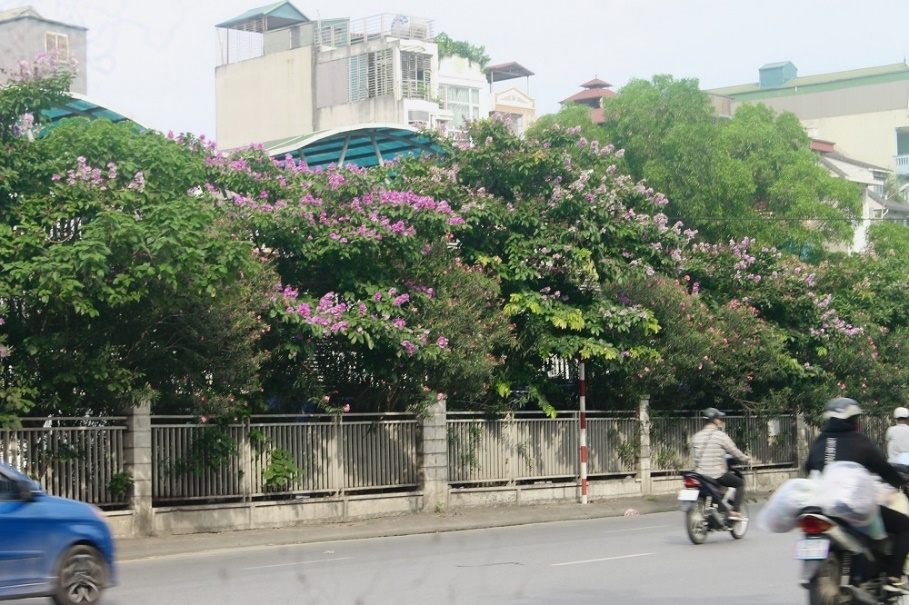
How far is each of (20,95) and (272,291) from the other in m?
4.55

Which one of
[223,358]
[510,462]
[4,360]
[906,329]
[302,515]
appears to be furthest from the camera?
[906,329]

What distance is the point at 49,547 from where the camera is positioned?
10.2 m

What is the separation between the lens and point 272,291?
19.2 m

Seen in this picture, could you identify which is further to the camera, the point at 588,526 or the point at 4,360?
the point at 588,526

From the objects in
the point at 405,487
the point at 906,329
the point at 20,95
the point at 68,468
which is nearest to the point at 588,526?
the point at 405,487

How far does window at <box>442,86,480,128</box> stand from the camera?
74.0m

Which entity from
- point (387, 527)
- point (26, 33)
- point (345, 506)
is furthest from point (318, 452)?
point (26, 33)

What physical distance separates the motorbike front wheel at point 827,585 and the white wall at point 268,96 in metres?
50.9

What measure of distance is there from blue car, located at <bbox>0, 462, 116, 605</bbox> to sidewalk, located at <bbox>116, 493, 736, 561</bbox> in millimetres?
5420

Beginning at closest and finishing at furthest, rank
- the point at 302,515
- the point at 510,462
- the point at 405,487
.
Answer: the point at 302,515, the point at 405,487, the point at 510,462

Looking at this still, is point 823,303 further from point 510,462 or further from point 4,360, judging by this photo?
point 4,360

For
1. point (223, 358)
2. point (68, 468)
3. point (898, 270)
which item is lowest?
point (68, 468)

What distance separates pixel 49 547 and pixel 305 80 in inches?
1931

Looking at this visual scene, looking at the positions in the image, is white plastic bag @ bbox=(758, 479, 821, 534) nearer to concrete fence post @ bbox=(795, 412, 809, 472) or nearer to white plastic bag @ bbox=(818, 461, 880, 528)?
white plastic bag @ bbox=(818, 461, 880, 528)
